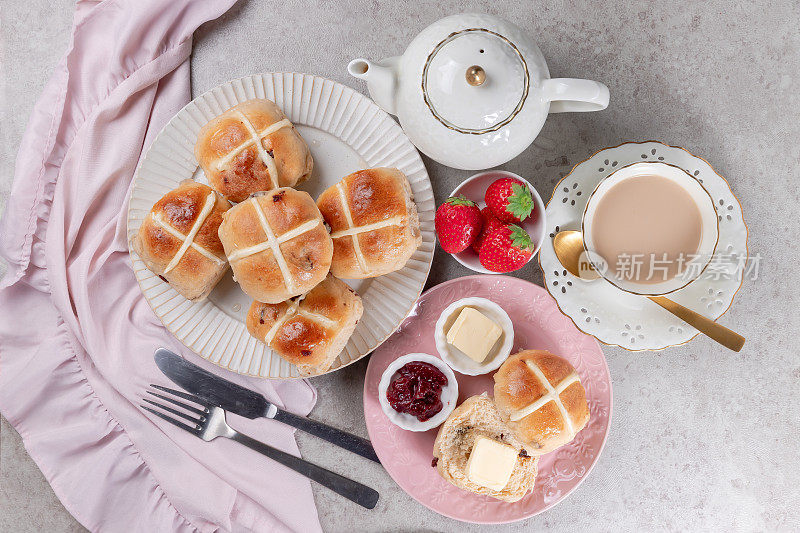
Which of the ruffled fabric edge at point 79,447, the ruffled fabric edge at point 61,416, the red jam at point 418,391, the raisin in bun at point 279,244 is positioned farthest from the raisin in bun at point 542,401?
the ruffled fabric edge at point 79,447

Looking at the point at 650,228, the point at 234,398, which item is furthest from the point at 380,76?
the point at 234,398

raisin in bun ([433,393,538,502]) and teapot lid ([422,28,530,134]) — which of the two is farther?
raisin in bun ([433,393,538,502])

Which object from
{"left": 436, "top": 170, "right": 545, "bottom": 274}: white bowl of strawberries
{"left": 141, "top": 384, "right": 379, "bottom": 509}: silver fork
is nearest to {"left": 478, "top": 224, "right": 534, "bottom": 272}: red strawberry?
{"left": 436, "top": 170, "right": 545, "bottom": 274}: white bowl of strawberries

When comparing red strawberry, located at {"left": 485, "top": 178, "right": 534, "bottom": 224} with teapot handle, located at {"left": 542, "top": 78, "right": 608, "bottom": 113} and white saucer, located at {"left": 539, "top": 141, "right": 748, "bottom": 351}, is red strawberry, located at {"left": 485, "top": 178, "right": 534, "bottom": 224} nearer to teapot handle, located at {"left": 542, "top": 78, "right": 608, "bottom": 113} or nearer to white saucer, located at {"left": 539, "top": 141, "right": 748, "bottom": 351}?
white saucer, located at {"left": 539, "top": 141, "right": 748, "bottom": 351}

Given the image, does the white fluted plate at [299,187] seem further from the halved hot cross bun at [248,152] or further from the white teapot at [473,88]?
the white teapot at [473,88]

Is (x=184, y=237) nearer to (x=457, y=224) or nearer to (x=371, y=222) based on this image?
(x=371, y=222)

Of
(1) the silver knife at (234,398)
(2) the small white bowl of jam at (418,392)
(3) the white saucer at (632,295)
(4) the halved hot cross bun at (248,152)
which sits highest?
(4) the halved hot cross bun at (248,152)

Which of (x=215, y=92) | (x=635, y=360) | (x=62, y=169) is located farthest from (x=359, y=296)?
(x=62, y=169)
